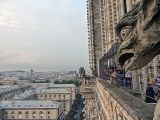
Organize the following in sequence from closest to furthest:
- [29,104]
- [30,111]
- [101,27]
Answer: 1. [101,27]
2. [30,111]
3. [29,104]

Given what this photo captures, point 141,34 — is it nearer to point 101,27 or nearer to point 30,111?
point 101,27

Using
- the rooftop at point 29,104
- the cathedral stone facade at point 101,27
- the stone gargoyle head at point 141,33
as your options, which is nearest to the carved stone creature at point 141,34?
the stone gargoyle head at point 141,33

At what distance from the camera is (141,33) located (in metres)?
2.03

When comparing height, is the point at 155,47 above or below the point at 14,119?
above

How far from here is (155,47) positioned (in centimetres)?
201

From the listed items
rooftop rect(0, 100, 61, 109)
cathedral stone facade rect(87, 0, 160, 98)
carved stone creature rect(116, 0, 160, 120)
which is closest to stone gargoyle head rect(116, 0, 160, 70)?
carved stone creature rect(116, 0, 160, 120)

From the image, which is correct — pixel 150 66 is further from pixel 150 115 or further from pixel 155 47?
pixel 155 47

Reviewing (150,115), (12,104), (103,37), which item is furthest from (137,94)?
(12,104)

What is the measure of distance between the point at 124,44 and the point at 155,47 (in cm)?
38

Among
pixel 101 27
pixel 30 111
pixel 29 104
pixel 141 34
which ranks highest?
pixel 101 27

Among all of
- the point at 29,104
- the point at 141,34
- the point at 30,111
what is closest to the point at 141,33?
the point at 141,34

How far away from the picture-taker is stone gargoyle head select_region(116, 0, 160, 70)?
1900 millimetres

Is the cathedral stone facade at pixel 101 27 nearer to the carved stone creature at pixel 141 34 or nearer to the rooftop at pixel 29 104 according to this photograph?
the carved stone creature at pixel 141 34

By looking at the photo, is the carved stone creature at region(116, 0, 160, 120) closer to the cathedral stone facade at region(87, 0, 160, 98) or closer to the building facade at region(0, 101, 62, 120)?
the cathedral stone facade at region(87, 0, 160, 98)
